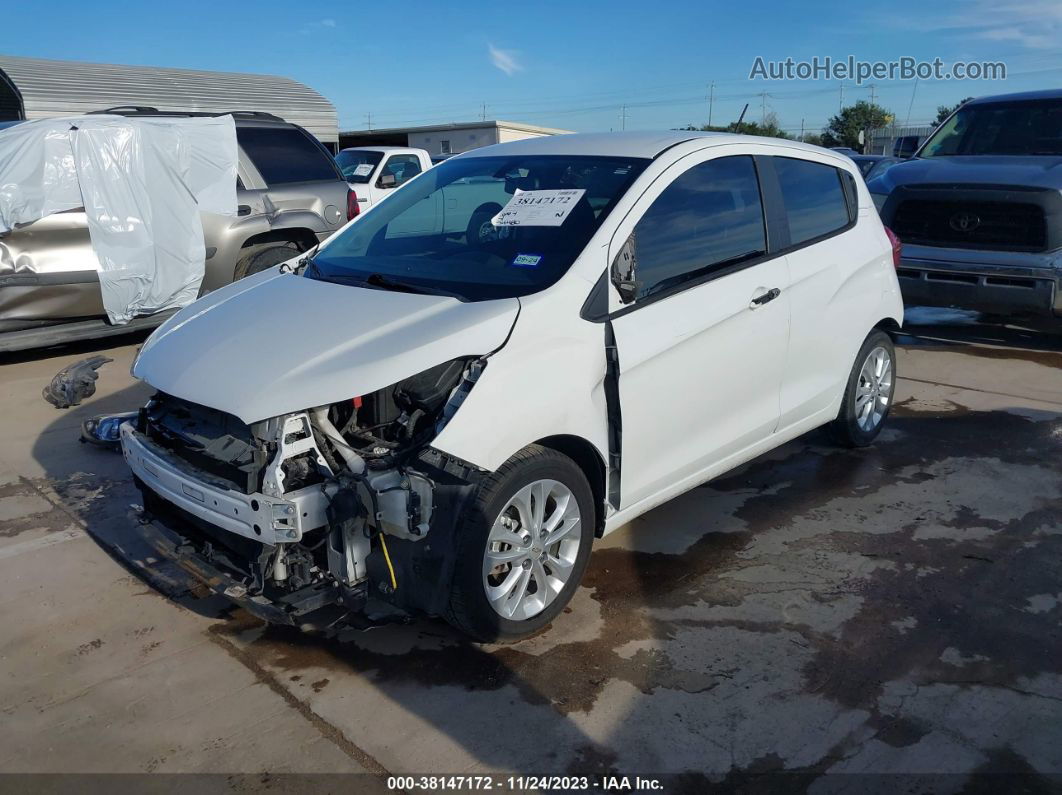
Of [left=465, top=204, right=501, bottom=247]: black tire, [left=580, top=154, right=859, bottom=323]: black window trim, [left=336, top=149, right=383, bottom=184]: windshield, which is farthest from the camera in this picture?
[left=336, top=149, right=383, bottom=184]: windshield

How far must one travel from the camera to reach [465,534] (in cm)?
313

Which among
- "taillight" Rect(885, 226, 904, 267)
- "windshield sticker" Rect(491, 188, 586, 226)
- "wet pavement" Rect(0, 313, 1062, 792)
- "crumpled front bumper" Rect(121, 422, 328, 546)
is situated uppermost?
"windshield sticker" Rect(491, 188, 586, 226)

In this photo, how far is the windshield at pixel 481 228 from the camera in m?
3.74

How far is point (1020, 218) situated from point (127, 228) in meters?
7.84

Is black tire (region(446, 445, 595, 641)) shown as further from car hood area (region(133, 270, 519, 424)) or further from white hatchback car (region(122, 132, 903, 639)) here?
car hood area (region(133, 270, 519, 424))

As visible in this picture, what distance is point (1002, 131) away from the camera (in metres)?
8.86

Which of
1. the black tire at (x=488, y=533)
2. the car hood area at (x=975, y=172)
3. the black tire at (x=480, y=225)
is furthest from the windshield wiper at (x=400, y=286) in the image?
the car hood area at (x=975, y=172)

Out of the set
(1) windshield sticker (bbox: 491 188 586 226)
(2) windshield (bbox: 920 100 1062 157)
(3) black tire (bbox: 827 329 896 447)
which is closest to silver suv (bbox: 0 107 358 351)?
(1) windshield sticker (bbox: 491 188 586 226)

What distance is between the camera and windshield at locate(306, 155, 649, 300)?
12.3 feet

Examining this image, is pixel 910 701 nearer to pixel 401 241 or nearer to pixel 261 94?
pixel 401 241

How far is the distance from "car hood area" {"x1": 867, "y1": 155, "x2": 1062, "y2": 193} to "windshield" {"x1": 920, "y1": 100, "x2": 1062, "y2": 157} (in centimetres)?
23

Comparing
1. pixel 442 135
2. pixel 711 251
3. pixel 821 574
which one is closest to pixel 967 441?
pixel 821 574

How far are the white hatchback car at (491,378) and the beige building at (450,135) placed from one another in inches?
1320

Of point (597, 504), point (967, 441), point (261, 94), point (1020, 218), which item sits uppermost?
point (261, 94)
